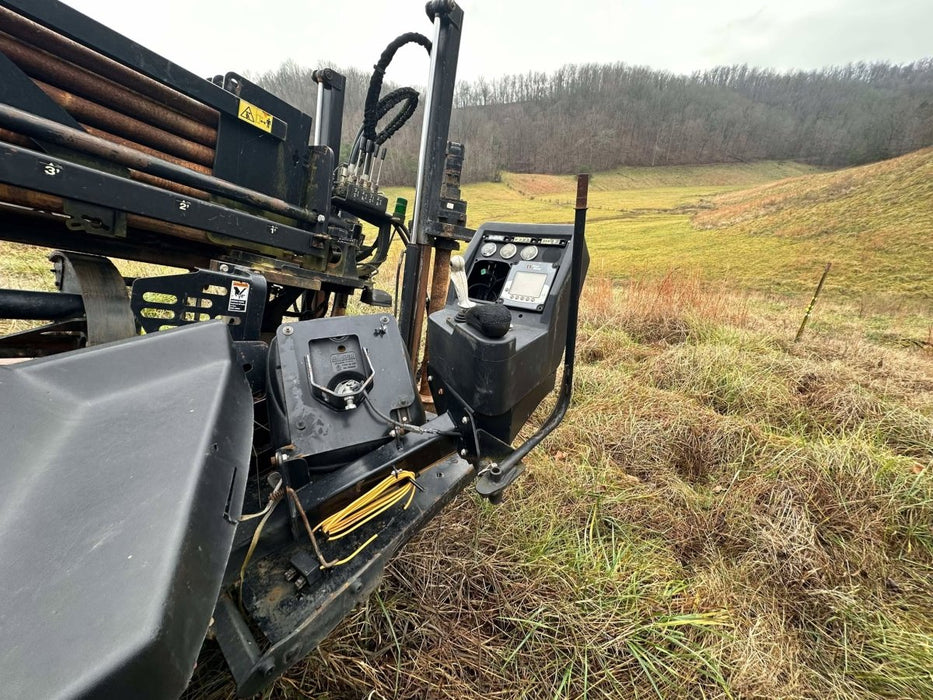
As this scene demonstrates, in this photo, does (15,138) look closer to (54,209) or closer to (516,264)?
(54,209)

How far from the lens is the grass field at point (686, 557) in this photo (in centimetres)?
145

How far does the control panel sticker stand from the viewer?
5.08 ft

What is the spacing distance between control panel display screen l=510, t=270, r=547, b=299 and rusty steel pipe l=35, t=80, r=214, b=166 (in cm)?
164

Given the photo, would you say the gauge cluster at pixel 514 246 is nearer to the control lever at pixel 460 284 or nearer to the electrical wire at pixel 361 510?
the control lever at pixel 460 284

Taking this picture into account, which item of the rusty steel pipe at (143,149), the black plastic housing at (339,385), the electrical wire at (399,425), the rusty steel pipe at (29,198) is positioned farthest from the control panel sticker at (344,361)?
the rusty steel pipe at (143,149)

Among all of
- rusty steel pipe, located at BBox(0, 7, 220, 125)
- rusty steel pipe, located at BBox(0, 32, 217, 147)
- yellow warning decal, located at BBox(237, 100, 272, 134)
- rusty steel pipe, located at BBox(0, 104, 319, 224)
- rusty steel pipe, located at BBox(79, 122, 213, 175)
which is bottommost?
rusty steel pipe, located at BBox(0, 104, 319, 224)

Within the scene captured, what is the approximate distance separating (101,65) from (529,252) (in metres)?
1.88

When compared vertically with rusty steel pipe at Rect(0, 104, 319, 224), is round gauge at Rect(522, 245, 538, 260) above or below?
below

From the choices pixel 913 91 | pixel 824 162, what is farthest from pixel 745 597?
pixel 913 91

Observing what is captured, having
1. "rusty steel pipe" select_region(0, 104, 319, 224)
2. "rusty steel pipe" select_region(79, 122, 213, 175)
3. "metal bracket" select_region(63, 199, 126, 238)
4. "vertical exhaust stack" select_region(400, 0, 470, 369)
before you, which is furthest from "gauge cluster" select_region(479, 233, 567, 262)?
"metal bracket" select_region(63, 199, 126, 238)

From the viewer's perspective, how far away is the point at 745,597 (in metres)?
1.81

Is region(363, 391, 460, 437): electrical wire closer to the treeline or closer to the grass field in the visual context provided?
the grass field

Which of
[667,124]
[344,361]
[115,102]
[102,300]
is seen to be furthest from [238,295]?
[667,124]

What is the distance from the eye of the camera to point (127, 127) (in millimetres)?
1754
